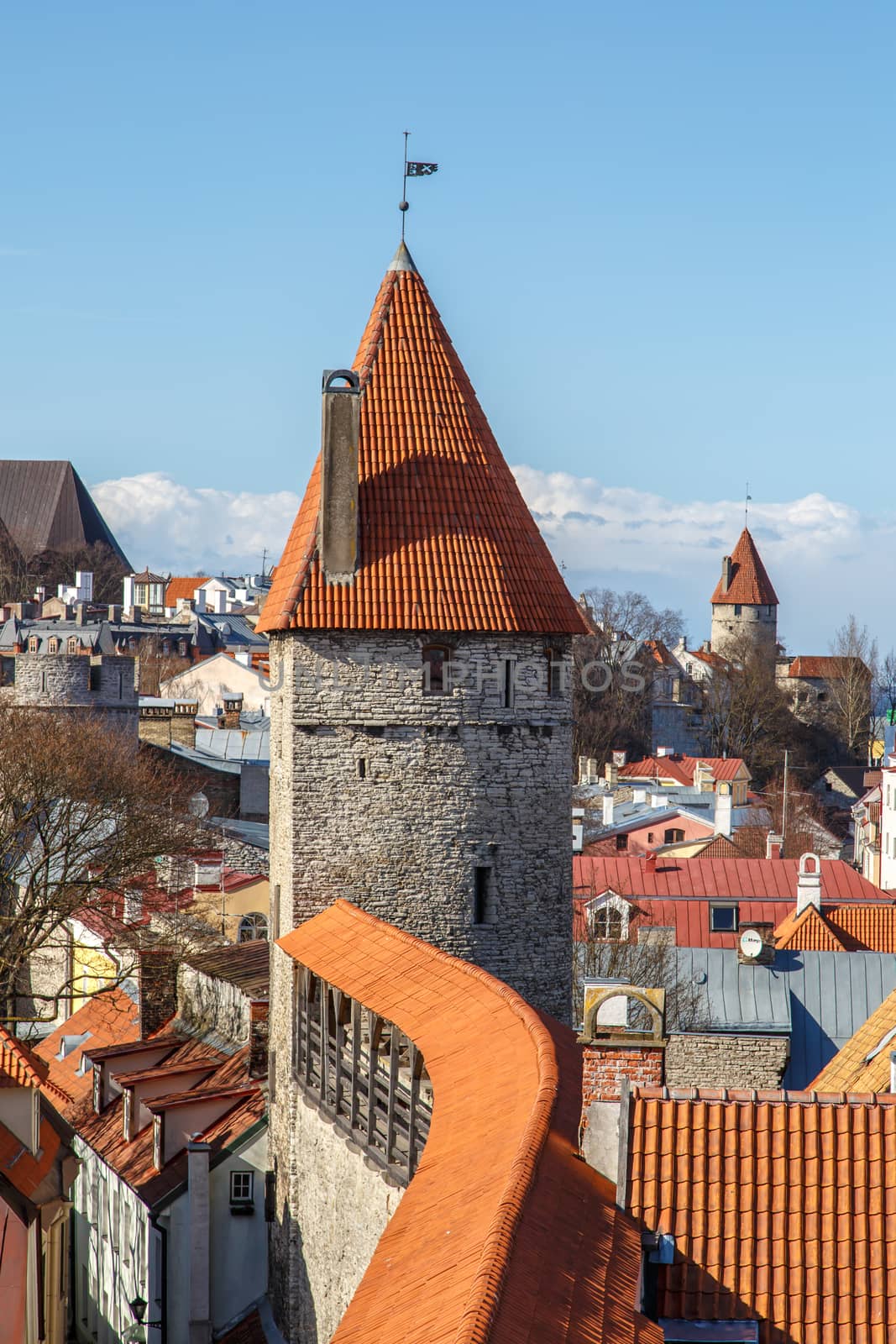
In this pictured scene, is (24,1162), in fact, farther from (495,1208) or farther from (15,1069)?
(495,1208)

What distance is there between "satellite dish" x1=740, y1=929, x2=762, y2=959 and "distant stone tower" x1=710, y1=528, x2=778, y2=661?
8218 cm

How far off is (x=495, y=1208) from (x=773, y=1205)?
204 centimetres

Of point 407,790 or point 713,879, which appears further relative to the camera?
point 713,879

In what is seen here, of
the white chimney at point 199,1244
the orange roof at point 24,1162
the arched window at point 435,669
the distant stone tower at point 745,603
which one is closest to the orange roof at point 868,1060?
the arched window at point 435,669

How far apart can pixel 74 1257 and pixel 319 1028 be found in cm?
972

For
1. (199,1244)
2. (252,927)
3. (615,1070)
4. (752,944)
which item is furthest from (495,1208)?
(252,927)

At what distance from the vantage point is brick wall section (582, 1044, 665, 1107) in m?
9.95

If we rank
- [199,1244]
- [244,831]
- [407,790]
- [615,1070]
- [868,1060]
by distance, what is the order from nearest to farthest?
1. [615,1070]
2. [868,1060]
3. [407,790]
4. [199,1244]
5. [244,831]

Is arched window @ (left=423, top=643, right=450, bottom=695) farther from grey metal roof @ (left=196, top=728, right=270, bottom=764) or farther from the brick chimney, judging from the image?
grey metal roof @ (left=196, top=728, right=270, bottom=764)

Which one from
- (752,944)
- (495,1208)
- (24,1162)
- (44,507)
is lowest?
(24,1162)

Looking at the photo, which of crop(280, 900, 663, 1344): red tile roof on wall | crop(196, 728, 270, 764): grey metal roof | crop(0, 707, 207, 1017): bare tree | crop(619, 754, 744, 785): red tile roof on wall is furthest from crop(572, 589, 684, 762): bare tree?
crop(280, 900, 663, 1344): red tile roof on wall

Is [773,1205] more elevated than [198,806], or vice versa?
[773,1205]

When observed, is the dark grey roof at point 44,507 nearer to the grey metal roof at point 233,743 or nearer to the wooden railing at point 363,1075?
the grey metal roof at point 233,743

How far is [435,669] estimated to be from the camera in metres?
18.1
